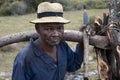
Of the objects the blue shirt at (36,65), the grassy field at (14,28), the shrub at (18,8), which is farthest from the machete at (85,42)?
the shrub at (18,8)

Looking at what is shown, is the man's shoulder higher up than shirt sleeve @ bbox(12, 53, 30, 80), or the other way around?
the man's shoulder

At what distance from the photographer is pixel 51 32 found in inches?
93.7

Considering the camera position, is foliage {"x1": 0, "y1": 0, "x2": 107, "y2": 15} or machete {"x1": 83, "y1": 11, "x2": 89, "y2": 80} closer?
machete {"x1": 83, "y1": 11, "x2": 89, "y2": 80}

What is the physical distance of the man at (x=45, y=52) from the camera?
2.37m

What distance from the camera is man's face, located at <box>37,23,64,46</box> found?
93.4 inches

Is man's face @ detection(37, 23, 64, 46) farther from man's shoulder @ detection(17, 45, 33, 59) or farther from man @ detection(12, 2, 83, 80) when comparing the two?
man's shoulder @ detection(17, 45, 33, 59)

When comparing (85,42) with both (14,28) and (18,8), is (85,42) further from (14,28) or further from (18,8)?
(18,8)

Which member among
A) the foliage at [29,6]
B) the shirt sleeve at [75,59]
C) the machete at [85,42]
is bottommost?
the foliage at [29,6]

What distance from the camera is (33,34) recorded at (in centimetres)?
278

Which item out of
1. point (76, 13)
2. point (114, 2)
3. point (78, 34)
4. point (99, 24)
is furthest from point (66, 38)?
point (76, 13)

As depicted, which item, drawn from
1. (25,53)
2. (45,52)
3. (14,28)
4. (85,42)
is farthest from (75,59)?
(14,28)

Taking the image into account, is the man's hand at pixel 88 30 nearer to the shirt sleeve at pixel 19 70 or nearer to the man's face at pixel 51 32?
the man's face at pixel 51 32

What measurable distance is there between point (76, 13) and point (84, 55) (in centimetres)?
1122

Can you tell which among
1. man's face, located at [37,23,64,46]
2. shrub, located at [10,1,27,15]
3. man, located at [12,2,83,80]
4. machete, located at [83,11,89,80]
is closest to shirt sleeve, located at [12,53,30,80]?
man, located at [12,2,83,80]
